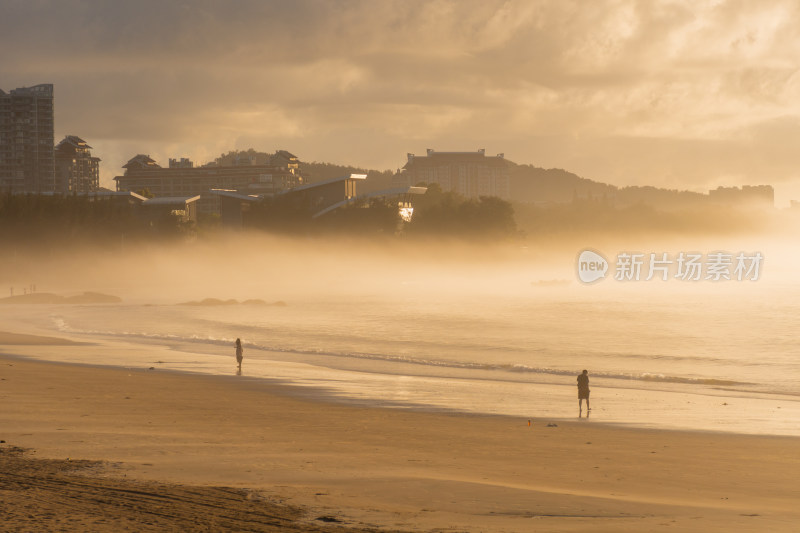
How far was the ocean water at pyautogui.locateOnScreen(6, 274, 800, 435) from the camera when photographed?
30531mm

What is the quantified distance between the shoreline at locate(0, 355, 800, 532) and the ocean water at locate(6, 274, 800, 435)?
3.35m

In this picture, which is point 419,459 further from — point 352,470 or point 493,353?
point 493,353

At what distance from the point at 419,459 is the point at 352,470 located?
232cm

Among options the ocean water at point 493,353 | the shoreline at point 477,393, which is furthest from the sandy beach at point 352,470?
the ocean water at point 493,353

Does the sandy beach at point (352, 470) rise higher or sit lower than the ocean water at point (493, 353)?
higher

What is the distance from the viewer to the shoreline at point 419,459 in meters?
13.6

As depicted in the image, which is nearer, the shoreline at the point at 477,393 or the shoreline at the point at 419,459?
the shoreline at the point at 419,459

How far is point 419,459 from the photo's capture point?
18672 mm

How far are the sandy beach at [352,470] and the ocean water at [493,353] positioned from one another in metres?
4.16

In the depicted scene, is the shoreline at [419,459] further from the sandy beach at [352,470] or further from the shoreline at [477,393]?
the shoreline at [477,393]

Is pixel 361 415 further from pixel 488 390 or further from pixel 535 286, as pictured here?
pixel 535 286

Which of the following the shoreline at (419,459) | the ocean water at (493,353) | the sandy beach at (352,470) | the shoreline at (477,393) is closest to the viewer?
the sandy beach at (352,470)

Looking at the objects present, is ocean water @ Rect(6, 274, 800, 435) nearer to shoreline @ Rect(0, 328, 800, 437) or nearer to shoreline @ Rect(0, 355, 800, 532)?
shoreline @ Rect(0, 328, 800, 437)

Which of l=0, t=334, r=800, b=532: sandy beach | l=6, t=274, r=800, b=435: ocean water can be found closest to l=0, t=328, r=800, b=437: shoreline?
l=6, t=274, r=800, b=435: ocean water
